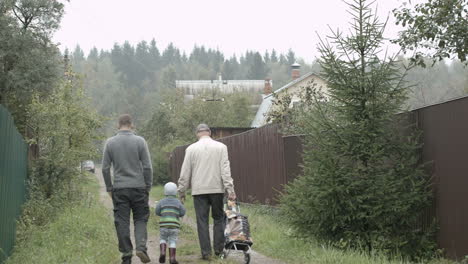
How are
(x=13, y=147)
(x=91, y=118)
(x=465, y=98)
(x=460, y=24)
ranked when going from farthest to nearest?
1. (x=91, y=118)
2. (x=460, y=24)
3. (x=13, y=147)
4. (x=465, y=98)

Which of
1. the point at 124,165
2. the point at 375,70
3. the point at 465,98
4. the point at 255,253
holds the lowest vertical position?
the point at 255,253

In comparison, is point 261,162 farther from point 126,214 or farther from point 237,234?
point 126,214

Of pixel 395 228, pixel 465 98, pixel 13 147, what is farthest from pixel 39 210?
pixel 465 98

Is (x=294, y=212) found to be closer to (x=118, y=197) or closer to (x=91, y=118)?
(x=118, y=197)

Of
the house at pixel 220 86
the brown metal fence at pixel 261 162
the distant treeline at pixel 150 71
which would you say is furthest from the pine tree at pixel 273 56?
the brown metal fence at pixel 261 162

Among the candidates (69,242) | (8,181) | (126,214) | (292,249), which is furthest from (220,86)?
(126,214)

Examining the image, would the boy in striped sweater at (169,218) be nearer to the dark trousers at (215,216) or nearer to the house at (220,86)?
the dark trousers at (215,216)

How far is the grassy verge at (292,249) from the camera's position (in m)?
7.48

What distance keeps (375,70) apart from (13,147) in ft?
18.2

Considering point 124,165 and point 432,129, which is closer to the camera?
point 124,165

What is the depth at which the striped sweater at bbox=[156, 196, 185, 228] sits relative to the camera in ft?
26.3

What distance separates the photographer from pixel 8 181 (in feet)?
28.2

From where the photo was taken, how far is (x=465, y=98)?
24.3 ft

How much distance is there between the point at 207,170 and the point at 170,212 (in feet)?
2.48
